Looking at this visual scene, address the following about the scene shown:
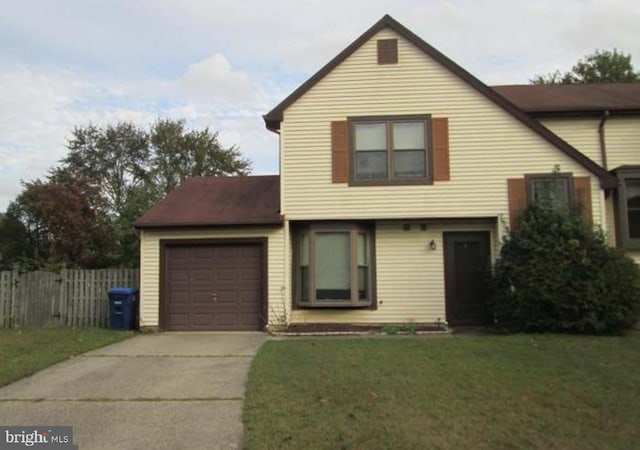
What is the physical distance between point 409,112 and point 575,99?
17.6 feet

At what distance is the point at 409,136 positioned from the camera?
41.8 feet

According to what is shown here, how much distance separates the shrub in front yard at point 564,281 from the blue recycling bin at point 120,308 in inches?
346

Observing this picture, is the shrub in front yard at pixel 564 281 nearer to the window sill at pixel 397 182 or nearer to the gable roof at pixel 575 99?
the window sill at pixel 397 182

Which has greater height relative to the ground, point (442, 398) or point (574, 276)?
point (574, 276)

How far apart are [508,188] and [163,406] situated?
370 inches

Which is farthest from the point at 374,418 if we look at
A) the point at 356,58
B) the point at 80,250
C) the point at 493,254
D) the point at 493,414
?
the point at 80,250

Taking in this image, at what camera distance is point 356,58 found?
12.9m

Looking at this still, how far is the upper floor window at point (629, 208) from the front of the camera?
42.2 feet

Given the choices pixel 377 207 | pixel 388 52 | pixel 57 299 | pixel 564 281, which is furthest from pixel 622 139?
pixel 57 299

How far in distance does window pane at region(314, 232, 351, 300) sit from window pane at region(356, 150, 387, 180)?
1.52 metres

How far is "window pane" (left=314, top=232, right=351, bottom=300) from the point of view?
12.6 m

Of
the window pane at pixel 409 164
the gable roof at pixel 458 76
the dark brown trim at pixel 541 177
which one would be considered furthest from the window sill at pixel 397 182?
the gable roof at pixel 458 76

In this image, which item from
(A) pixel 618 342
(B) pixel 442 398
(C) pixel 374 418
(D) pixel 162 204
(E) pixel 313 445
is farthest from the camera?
(D) pixel 162 204

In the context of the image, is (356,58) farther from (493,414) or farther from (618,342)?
(493,414)
